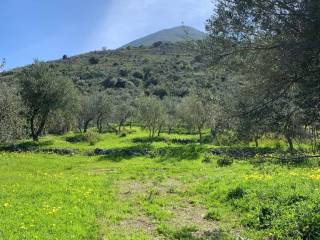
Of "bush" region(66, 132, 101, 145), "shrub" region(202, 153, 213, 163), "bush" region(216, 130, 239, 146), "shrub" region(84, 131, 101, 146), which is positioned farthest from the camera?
"bush" region(66, 132, 101, 145)

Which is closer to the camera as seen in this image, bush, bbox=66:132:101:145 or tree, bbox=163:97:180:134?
bush, bbox=66:132:101:145

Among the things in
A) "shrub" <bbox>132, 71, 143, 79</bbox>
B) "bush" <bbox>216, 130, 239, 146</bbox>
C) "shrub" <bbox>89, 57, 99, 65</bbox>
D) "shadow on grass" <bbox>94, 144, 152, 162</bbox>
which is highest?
"shrub" <bbox>89, 57, 99, 65</bbox>

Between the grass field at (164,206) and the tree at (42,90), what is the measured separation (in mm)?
27237

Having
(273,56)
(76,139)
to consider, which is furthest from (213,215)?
(76,139)

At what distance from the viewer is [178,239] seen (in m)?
14.3

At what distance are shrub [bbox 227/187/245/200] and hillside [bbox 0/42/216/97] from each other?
323ft

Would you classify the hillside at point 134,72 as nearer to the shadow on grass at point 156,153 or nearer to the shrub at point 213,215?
the shadow on grass at point 156,153

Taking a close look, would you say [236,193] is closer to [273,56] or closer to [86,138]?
[273,56]

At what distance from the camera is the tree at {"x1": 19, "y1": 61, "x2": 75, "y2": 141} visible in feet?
183

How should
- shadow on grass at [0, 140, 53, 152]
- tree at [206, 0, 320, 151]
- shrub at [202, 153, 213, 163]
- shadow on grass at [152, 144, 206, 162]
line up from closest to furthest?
tree at [206, 0, 320, 151] < shrub at [202, 153, 213, 163] < shadow on grass at [152, 144, 206, 162] < shadow on grass at [0, 140, 53, 152]

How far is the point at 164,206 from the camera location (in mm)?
19188

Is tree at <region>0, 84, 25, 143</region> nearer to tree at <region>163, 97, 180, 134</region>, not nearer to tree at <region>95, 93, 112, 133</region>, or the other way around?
tree at <region>163, 97, 180, 134</region>

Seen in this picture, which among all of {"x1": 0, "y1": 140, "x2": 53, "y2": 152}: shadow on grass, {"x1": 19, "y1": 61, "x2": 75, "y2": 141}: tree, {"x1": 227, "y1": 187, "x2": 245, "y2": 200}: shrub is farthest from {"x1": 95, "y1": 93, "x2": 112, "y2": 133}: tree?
{"x1": 227, "y1": 187, "x2": 245, "y2": 200}: shrub

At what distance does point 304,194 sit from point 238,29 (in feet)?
23.6
